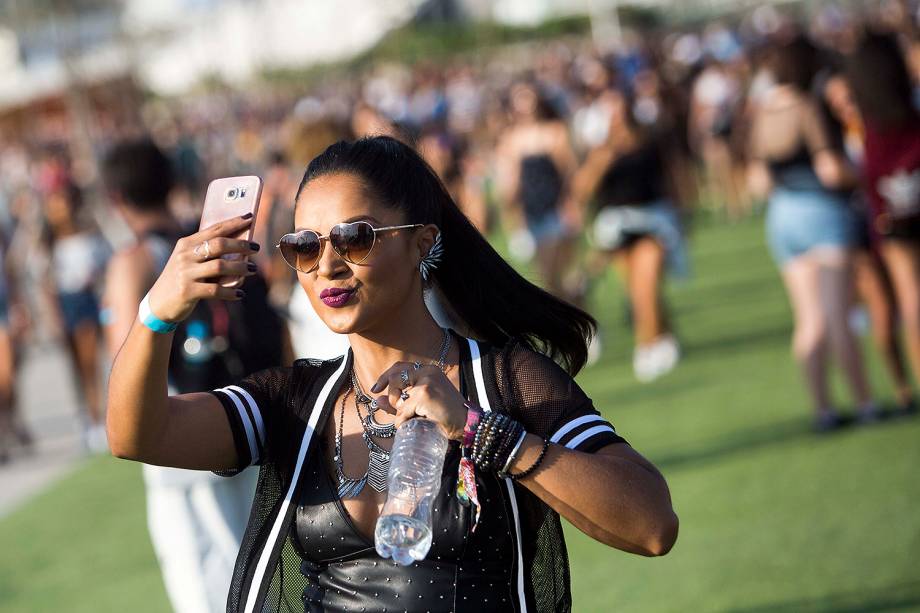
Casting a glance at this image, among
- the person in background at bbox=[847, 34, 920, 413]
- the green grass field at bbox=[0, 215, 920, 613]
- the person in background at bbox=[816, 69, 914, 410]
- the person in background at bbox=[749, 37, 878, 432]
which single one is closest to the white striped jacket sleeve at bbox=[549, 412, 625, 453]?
the green grass field at bbox=[0, 215, 920, 613]

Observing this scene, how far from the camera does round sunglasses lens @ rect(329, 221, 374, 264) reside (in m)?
2.71

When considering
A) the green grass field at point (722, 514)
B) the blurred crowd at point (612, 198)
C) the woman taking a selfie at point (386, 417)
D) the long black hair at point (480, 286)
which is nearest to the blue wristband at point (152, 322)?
the woman taking a selfie at point (386, 417)

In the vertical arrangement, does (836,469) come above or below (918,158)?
below

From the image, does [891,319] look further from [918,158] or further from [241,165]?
[241,165]

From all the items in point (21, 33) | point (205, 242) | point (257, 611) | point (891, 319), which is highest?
point (21, 33)

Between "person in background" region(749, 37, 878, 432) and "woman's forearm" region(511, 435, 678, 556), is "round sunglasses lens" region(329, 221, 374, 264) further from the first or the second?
"person in background" region(749, 37, 878, 432)

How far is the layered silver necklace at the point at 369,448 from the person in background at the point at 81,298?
8.59 meters

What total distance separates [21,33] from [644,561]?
82.6 feet

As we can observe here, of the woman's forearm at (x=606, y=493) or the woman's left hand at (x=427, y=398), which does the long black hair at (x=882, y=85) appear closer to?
the woman's forearm at (x=606, y=493)

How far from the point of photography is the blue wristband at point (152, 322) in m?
2.54

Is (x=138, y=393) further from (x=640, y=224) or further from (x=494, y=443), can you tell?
(x=640, y=224)

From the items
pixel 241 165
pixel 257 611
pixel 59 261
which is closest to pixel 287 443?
pixel 257 611

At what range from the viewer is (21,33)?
2819 centimetres

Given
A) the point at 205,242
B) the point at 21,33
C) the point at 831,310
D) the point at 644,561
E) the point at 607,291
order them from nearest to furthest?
1. the point at 205,242
2. the point at 644,561
3. the point at 831,310
4. the point at 607,291
5. the point at 21,33
